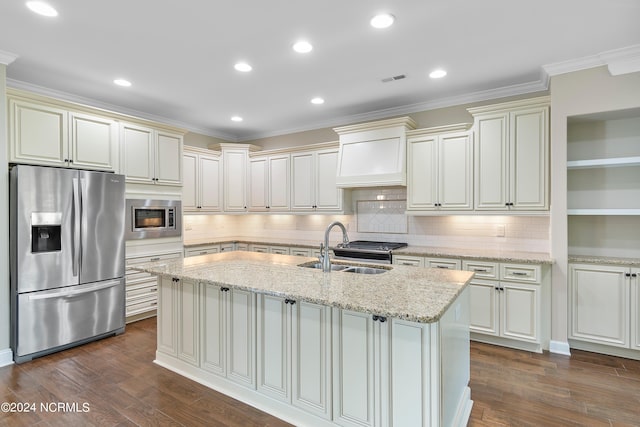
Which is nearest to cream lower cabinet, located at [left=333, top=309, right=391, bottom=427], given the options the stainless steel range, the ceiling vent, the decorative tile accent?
the stainless steel range

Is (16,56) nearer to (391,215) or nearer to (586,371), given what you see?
(391,215)

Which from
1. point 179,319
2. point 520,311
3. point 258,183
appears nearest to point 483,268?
point 520,311

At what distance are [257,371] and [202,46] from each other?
2.63 m

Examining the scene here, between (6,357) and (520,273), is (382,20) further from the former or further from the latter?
(6,357)

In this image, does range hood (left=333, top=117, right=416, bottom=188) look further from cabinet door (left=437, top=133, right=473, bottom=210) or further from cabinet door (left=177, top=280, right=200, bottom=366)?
cabinet door (left=177, top=280, right=200, bottom=366)

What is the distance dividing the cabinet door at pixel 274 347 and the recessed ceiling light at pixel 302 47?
6.73 feet

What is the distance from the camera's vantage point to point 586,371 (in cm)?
285

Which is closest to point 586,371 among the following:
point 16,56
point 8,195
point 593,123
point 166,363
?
point 593,123

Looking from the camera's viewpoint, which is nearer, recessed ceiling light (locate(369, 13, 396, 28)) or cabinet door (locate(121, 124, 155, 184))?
recessed ceiling light (locate(369, 13, 396, 28))

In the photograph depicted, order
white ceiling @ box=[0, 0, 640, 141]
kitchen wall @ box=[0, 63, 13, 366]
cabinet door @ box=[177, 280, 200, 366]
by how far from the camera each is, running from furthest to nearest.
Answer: kitchen wall @ box=[0, 63, 13, 366]
cabinet door @ box=[177, 280, 200, 366]
white ceiling @ box=[0, 0, 640, 141]

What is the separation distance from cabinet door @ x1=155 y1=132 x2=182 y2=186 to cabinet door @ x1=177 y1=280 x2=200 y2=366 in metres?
2.14

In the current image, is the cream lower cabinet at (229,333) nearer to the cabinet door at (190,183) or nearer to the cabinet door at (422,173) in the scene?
the cabinet door at (422,173)

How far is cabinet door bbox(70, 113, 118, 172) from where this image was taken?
352 cm

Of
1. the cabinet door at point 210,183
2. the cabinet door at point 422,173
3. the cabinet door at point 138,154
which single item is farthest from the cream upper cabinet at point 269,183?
the cabinet door at point 422,173
